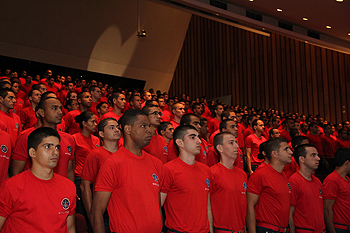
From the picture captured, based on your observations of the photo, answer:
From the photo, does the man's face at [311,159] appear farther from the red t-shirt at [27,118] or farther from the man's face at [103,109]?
the red t-shirt at [27,118]

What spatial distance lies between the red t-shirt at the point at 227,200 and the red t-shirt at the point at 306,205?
0.73 metres

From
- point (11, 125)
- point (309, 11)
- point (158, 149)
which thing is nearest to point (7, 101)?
point (11, 125)

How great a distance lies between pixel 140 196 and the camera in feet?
8.36

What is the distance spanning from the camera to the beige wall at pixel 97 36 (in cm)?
1211

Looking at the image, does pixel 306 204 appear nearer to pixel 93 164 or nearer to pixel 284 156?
pixel 284 156

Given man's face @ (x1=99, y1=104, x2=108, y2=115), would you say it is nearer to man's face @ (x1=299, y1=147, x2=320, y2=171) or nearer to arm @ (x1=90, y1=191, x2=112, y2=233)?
man's face @ (x1=299, y1=147, x2=320, y2=171)

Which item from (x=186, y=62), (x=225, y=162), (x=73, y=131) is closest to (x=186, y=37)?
(x=186, y=62)

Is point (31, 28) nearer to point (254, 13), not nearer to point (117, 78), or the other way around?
point (117, 78)

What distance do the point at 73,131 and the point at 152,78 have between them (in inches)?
407

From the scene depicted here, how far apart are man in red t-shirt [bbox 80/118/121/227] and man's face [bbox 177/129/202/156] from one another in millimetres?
950

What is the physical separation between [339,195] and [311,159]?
578 millimetres

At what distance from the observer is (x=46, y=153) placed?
8.00ft

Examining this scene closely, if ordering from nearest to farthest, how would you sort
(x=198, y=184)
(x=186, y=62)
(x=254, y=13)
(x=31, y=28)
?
(x=198, y=184) < (x=254, y=13) < (x=31, y=28) < (x=186, y=62)

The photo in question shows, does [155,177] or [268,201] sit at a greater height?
[155,177]
